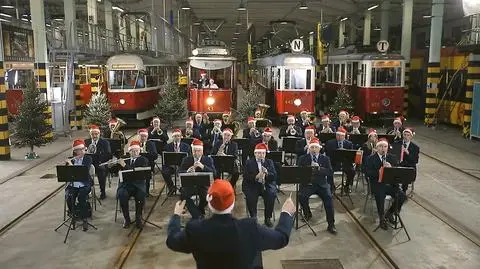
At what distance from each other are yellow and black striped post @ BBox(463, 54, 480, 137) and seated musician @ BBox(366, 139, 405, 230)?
12395 mm

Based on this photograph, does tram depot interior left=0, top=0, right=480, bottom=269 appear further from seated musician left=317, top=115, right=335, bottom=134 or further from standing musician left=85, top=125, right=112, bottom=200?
seated musician left=317, top=115, right=335, bottom=134

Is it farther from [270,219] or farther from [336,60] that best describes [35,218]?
[336,60]

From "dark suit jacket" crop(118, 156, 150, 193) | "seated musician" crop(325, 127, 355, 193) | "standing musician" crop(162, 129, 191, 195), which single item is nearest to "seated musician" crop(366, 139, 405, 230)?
"seated musician" crop(325, 127, 355, 193)

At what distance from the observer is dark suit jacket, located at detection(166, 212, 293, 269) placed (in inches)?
153

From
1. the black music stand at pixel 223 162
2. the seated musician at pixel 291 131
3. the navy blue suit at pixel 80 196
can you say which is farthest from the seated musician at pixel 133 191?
the seated musician at pixel 291 131

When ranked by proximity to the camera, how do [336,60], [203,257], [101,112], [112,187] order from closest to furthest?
1. [203,257]
2. [112,187]
3. [101,112]
4. [336,60]

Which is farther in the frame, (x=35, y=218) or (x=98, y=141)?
(x=98, y=141)

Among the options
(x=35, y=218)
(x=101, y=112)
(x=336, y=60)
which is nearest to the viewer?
(x=35, y=218)

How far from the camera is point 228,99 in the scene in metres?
21.9

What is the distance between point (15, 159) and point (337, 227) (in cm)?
1113

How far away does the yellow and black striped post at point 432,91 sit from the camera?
22469 millimetres

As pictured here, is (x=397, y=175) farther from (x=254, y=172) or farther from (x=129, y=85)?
Answer: (x=129, y=85)

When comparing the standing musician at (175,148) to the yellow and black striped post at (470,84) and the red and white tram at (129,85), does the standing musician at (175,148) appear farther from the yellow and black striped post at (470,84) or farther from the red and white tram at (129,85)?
the yellow and black striped post at (470,84)

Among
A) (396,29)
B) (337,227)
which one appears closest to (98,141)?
(337,227)
